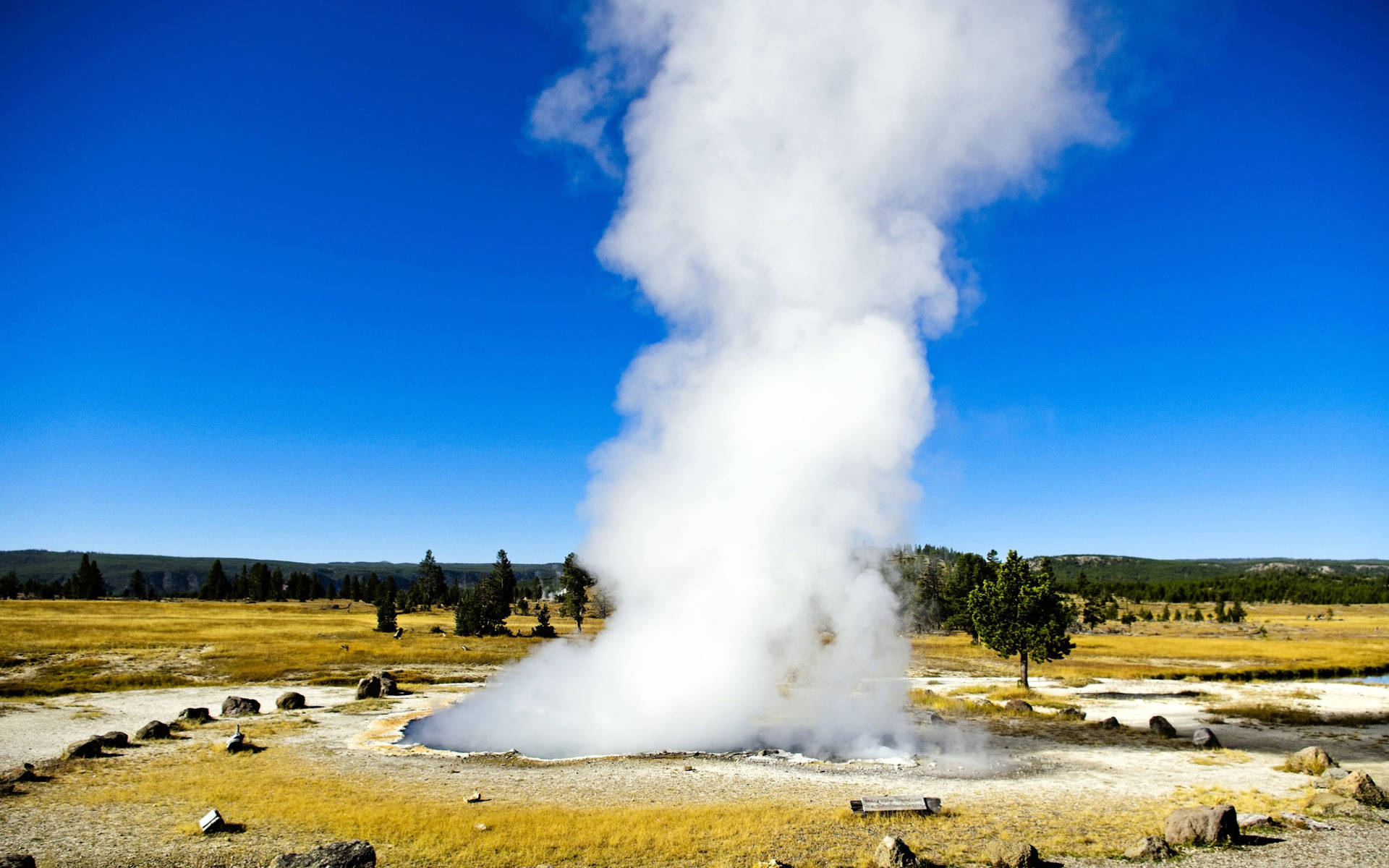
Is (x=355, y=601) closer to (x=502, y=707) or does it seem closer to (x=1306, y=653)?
(x=502, y=707)

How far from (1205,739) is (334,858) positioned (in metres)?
33.7

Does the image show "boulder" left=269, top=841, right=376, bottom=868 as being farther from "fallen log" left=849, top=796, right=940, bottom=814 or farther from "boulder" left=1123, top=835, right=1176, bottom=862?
"boulder" left=1123, top=835, right=1176, bottom=862

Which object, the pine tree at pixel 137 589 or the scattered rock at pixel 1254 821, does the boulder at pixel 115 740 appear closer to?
the scattered rock at pixel 1254 821

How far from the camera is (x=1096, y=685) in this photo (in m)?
51.4

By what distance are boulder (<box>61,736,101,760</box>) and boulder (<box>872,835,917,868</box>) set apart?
27.7 m

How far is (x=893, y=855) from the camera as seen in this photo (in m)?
15.7

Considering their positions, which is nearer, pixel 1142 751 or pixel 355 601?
pixel 1142 751

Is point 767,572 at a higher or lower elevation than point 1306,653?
higher

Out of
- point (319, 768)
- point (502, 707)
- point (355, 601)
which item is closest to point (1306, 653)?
point (502, 707)

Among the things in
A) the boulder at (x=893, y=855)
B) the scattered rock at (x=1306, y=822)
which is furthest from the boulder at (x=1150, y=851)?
the boulder at (x=893, y=855)

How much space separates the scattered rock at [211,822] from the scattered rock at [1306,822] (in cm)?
2820

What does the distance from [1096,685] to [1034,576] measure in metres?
9.83

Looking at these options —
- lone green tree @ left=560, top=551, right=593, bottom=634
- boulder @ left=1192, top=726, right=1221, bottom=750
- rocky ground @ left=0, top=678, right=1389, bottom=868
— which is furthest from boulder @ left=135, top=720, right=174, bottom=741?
lone green tree @ left=560, top=551, right=593, bottom=634

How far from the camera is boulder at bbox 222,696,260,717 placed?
122 ft
